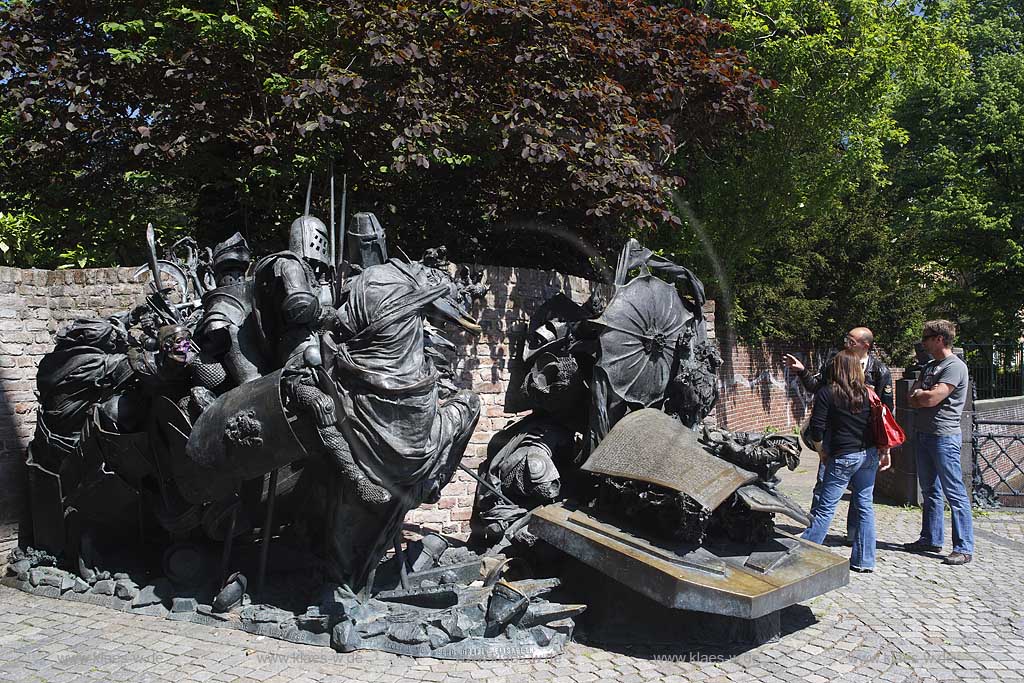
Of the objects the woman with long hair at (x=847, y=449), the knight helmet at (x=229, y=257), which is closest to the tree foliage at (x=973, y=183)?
the woman with long hair at (x=847, y=449)

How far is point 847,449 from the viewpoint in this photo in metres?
6.11

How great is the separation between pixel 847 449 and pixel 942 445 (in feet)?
3.76

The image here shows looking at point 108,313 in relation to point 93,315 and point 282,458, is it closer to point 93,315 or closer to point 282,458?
point 93,315

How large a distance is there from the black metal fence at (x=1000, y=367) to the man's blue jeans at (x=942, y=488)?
14.6 m

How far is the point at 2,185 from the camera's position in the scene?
33.1 ft

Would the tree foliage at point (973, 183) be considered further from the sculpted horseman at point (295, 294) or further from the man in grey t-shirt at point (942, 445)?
the sculpted horseman at point (295, 294)

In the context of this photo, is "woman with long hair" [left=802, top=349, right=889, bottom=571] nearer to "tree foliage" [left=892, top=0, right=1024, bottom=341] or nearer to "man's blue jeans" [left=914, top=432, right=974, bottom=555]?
"man's blue jeans" [left=914, top=432, right=974, bottom=555]

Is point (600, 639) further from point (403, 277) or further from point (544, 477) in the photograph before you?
point (403, 277)

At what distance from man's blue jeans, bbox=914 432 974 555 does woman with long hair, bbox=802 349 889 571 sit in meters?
0.81

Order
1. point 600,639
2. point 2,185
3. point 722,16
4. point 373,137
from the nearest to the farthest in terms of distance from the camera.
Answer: point 600,639 → point 373,137 → point 2,185 → point 722,16

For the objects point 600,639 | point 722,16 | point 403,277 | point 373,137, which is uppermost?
point 722,16

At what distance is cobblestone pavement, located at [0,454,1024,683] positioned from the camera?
13.7 feet

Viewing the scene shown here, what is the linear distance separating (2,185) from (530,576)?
8.31 meters

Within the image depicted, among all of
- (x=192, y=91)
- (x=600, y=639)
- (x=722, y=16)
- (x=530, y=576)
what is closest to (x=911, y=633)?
(x=600, y=639)
